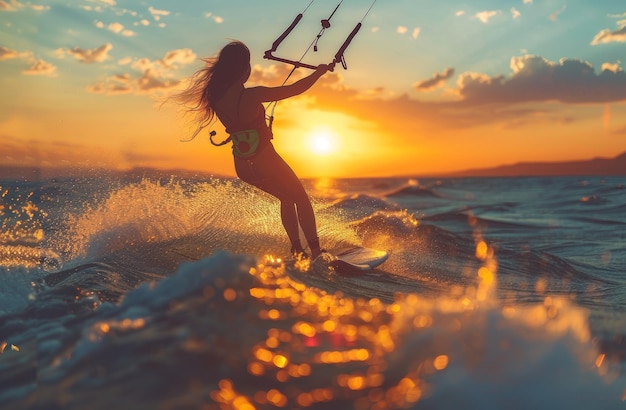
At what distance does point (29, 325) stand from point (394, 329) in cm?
248

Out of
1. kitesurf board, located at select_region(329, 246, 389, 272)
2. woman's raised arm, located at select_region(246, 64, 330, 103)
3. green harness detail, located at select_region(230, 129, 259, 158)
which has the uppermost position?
woman's raised arm, located at select_region(246, 64, 330, 103)

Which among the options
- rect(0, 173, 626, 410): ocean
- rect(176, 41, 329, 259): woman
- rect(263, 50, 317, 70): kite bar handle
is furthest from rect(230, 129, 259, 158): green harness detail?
rect(0, 173, 626, 410): ocean

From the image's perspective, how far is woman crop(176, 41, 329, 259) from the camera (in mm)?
5961

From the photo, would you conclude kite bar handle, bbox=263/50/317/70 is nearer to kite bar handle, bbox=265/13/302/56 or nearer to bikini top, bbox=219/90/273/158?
kite bar handle, bbox=265/13/302/56

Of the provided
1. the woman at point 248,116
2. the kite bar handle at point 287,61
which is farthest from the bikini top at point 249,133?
the kite bar handle at point 287,61

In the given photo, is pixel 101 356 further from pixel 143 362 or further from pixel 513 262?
pixel 513 262

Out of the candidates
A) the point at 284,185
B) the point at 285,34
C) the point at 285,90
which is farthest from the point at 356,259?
the point at 285,34

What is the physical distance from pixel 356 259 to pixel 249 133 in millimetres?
1960

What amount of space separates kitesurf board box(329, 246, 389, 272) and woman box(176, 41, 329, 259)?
0.33m

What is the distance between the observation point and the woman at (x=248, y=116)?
5.96 meters

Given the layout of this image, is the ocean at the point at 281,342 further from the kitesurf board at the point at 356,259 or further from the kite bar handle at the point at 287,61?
the kite bar handle at the point at 287,61

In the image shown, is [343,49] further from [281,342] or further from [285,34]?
[281,342]

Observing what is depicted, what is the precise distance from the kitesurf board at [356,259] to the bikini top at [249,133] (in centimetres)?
152

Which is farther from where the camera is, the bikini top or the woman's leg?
the woman's leg
